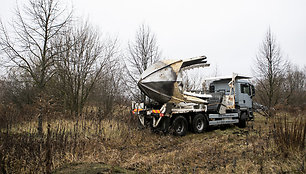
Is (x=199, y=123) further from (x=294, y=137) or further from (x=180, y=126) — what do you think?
(x=294, y=137)

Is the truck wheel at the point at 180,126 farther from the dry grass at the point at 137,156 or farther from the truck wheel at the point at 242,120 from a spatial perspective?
the truck wheel at the point at 242,120

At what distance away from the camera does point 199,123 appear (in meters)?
10.4

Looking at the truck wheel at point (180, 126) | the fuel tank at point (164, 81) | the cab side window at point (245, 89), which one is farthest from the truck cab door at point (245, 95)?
the fuel tank at point (164, 81)

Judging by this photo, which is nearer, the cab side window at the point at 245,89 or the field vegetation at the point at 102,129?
the field vegetation at the point at 102,129

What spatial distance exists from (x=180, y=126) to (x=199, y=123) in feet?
4.67

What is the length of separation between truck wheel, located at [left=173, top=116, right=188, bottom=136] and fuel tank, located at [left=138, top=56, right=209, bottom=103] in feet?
3.24

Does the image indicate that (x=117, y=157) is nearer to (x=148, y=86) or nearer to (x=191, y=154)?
(x=191, y=154)

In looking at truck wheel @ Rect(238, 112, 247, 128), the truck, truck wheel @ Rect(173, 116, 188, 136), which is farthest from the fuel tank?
truck wheel @ Rect(238, 112, 247, 128)

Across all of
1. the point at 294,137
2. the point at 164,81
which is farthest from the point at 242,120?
the point at 294,137

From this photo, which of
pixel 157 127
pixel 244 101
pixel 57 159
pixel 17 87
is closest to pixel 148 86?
pixel 157 127

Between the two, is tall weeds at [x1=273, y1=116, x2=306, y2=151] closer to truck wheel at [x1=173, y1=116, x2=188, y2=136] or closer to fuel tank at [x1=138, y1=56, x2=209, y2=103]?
fuel tank at [x1=138, y1=56, x2=209, y2=103]

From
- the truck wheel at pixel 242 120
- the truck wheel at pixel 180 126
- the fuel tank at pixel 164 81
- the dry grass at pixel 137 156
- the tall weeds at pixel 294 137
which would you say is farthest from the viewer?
the truck wheel at pixel 242 120

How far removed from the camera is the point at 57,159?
4.44 meters

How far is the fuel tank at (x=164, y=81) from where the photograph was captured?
27.6 ft
